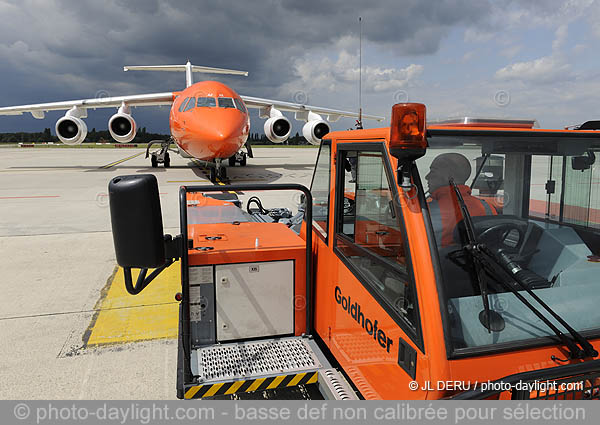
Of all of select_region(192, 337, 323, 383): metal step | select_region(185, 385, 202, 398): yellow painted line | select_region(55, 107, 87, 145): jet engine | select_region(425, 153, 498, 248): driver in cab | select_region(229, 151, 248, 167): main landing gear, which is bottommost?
select_region(185, 385, 202, 398): yellow painted line

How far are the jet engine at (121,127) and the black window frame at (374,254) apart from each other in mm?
21471

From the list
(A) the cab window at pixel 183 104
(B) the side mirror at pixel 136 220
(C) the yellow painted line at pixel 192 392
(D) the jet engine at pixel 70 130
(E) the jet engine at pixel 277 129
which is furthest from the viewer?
(E) the jet engine at pixel 277 129

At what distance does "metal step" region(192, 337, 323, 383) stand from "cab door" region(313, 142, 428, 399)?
0.72 ft

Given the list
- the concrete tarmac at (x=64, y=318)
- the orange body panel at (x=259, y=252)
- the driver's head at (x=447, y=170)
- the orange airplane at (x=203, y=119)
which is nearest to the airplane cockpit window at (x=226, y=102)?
the orange airplane at (x=203, y=119)

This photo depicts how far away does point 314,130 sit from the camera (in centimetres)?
2206

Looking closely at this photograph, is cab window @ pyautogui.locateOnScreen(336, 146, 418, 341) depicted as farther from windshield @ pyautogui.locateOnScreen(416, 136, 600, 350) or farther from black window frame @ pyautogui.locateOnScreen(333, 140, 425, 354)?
windshield @ pyautogui.locateOnScreen(416, 136, 600, 350)

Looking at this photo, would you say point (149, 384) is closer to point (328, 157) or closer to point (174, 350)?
point (174, 350)

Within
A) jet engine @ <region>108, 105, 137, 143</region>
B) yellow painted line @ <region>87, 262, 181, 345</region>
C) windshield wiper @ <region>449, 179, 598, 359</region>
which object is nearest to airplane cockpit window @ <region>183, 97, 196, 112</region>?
jet engine @ <region>108, 105, 137, 143</region>

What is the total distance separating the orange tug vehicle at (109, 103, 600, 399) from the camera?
185cm

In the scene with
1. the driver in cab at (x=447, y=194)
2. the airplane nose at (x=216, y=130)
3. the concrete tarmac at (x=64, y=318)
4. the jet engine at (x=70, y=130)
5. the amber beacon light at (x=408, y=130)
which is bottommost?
the concrete tarmac at (x=64, y=318)

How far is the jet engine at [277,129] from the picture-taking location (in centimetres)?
2241

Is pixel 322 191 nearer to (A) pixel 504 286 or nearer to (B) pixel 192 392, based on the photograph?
(A) pixel 504 286

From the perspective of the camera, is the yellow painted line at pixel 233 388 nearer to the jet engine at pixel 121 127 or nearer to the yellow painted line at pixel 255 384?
the yellow painted line at pixel 255 384

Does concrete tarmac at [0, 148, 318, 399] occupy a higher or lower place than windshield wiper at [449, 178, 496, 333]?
lower
